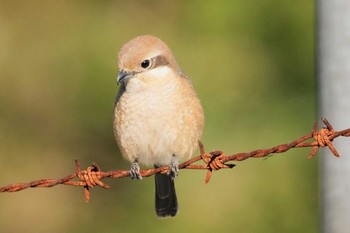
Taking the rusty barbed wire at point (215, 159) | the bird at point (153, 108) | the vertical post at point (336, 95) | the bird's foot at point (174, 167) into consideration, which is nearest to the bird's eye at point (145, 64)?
the bird at point (153, 108)

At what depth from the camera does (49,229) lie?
34.8 ft

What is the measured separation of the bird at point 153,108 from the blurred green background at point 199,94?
2830mm

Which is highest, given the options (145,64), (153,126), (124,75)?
(145,64)

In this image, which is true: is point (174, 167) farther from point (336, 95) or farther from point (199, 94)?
point (199, 94)

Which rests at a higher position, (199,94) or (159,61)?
(199,94)

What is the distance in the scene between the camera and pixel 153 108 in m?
6.36

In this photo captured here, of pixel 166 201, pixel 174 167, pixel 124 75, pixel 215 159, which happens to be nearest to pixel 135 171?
pixel 174 167

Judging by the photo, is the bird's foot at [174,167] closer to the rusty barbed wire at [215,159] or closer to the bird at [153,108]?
the bird at [153,108]

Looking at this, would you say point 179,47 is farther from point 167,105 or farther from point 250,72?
point 167,105

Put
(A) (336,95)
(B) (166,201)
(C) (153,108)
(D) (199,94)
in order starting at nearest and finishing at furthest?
(A) (336,95) → (C) (153,108) → (B) (166,201) → (D) (199,94)

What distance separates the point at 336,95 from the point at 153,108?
1.39 metres

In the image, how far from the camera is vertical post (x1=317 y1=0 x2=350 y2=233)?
5273 mm

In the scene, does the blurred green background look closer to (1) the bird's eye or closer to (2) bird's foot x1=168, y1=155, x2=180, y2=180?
(2) bird's foot x1=168, y1=155, x2=180, y2=180

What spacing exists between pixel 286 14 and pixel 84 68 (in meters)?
2.17
